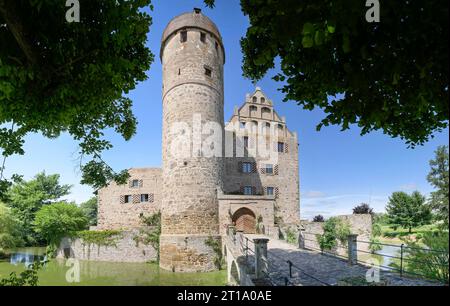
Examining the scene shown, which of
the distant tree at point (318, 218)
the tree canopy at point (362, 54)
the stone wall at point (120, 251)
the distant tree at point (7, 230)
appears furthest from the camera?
the distant tree at point (318, 218)

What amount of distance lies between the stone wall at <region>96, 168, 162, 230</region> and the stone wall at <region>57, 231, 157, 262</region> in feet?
12.8

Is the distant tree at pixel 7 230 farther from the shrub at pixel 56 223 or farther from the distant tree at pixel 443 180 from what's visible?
the distant tree at pixel 443 180

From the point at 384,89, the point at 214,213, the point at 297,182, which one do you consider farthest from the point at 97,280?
the point at 297,182

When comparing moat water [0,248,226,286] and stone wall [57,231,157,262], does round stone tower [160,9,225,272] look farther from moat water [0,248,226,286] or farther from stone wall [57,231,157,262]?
stone wall [57,231,157,262]

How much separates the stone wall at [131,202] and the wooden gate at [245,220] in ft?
33.0

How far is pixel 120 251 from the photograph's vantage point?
22797 mm

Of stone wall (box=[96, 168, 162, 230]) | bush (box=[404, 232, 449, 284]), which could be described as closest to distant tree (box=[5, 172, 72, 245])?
stone wall (box=[96, 168, 162, 230])

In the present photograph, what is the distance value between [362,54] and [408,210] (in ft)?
112

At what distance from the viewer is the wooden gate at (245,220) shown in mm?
20875

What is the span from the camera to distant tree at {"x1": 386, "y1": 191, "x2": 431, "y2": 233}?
3019 cm

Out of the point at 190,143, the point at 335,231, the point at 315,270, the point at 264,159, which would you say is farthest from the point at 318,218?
the point at 315,270

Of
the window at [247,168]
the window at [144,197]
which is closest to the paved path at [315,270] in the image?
the window at [247,168]
